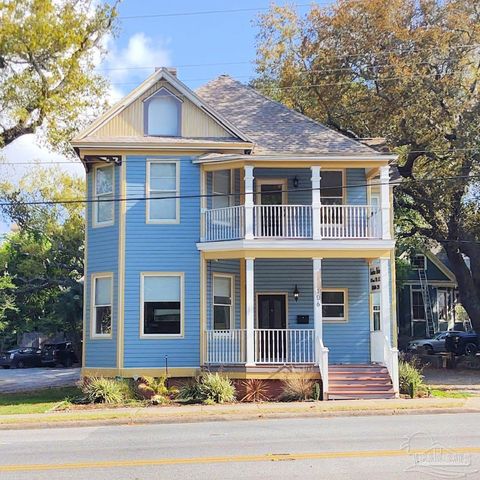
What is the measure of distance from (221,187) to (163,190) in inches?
73.7

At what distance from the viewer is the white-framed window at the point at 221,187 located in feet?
71.9

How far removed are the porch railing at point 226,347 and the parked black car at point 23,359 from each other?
2124 centimetres

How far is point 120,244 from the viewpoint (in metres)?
21.0

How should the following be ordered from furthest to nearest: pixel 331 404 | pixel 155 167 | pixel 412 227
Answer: pixel 412 227, pixel 155 167, pixel 331 404

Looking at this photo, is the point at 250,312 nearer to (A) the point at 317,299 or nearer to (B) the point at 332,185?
(A) the point at 317,299

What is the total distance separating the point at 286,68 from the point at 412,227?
34.0 feet

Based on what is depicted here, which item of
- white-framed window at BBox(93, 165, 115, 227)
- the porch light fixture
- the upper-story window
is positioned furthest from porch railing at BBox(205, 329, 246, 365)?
the upper-story window

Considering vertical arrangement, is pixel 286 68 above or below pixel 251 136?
above

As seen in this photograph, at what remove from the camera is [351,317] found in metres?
22.3

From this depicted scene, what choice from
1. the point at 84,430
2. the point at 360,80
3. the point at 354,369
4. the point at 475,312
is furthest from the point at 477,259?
the point at 84,430

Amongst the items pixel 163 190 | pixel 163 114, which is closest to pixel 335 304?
pixel 163 190

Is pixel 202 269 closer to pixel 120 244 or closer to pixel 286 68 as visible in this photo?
pixel 120 244

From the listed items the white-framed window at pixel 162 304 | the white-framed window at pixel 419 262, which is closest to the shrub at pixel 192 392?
the white-framed window at pixel 162 304

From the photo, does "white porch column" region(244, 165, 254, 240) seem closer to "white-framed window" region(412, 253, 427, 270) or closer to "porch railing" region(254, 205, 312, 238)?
"porch railing" region(254, 205, 312, 238)
